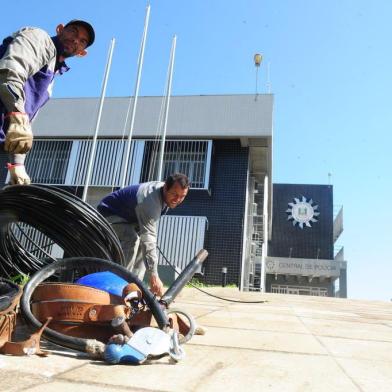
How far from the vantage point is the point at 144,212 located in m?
2.98

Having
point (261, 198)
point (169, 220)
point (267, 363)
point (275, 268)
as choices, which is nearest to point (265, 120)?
point (169, 220)

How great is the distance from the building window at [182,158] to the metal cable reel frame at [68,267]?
10062 millimetres

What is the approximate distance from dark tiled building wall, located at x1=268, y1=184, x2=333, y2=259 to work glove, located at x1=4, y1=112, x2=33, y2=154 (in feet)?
81.6

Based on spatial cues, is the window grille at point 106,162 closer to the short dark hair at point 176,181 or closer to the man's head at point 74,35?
the short dark hair at point 176,181

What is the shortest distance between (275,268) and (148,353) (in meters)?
22.5

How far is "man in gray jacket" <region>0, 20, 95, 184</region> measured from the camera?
187 cm

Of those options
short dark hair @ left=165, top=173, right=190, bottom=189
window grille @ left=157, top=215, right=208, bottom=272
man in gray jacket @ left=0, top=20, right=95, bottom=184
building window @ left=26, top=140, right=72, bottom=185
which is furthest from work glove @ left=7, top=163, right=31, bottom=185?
building window @ left=26, top=140, right=72, bottom=185

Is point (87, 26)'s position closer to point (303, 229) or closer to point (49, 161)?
point (49, 161)

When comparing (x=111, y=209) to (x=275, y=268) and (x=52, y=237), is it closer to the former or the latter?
(x=52, y=237)

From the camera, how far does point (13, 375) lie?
1046mm

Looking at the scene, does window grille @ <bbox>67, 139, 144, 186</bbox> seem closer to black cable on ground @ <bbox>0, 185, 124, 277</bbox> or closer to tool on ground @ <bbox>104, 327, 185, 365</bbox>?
black cable on ground @ <bbox>0, 185, 124, 277</bbox>

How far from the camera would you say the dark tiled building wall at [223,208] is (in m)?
11.1

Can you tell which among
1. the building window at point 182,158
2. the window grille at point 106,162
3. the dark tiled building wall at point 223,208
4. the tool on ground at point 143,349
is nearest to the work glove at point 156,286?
the tool on ground at point 143,349

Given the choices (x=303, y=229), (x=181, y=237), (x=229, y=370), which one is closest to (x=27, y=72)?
Result: (x=229, y=370)
